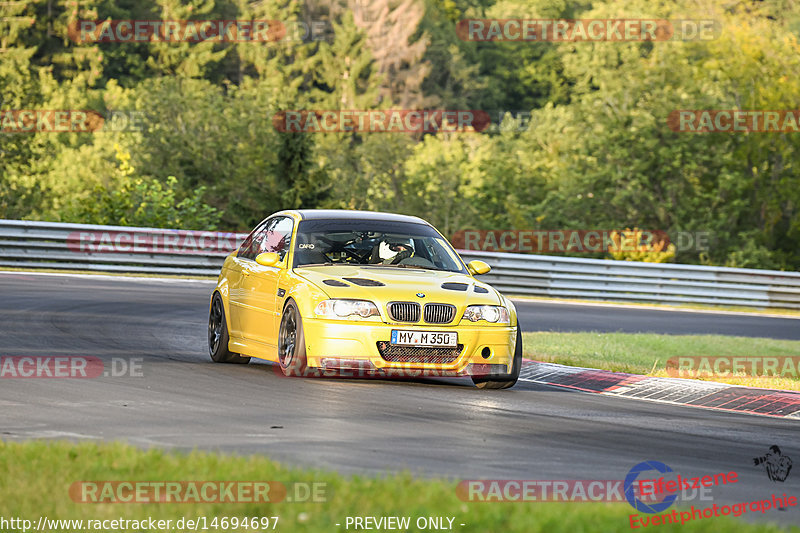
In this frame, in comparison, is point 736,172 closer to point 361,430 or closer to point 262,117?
point 262,117

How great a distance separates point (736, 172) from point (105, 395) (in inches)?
1794

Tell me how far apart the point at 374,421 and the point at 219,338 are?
4.44 metres

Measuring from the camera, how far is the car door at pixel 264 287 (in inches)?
465

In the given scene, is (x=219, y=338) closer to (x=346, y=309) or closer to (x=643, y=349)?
(x=346, y=309)

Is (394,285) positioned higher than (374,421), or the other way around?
(394,285)

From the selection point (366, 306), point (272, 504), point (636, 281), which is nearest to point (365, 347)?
point (366, 306)

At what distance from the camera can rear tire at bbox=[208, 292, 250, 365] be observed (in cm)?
1273

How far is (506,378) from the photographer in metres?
11.5

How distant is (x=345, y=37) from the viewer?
8138 centimetres

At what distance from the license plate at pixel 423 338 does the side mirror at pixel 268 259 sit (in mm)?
1638

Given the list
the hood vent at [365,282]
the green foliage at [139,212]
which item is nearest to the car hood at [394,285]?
the hood vent at [365,282]

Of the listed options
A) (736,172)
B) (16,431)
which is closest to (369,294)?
(16,431)

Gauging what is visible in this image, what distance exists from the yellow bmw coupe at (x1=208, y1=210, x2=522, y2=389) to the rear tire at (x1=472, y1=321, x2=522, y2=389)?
0.01 meters

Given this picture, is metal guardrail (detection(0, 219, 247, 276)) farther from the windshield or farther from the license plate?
the license plate
